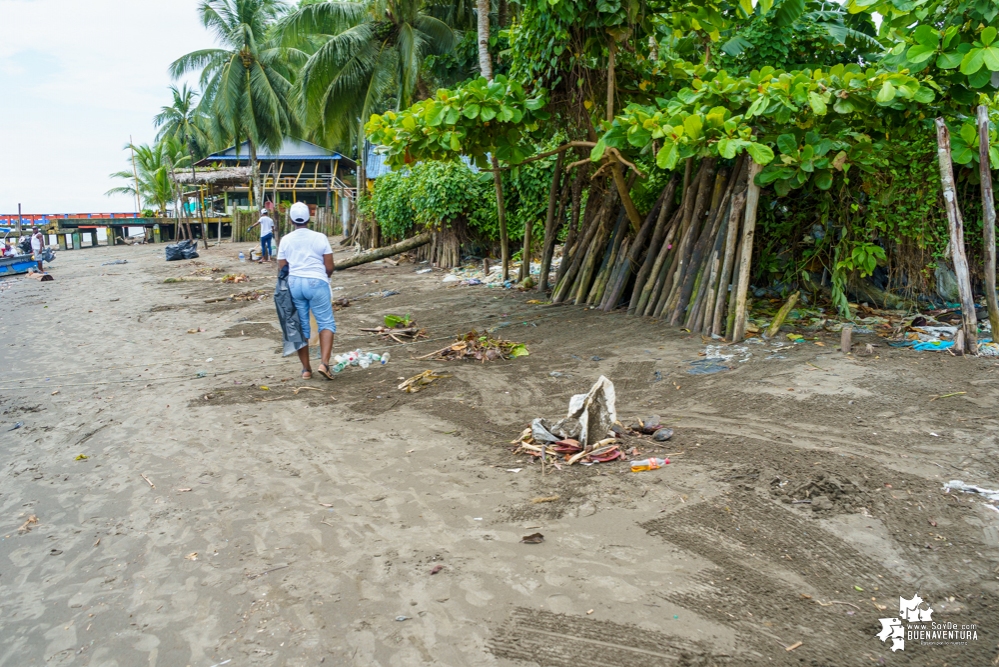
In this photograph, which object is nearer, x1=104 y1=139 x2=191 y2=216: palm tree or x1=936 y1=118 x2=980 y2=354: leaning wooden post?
x1=936 y1=118 x2=980 y2=354: leaning wooden post

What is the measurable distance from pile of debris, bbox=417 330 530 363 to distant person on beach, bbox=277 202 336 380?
1158 millimetres

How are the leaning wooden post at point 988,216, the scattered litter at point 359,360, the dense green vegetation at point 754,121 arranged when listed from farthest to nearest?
1. the scattered litter at point 359,360
2. the dense green vegetation at point 754,121
3. the leaning wooden post at point 988,216

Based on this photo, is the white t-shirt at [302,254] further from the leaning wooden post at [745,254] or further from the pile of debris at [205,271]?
the pile of debris at [205,271]

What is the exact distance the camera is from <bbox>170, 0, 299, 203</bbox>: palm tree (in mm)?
27750

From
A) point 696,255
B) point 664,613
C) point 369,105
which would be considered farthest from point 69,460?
point 369,105

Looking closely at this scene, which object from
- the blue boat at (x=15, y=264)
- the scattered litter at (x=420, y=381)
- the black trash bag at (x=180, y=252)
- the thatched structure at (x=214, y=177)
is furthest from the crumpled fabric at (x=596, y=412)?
the thatched structure at (x=214, y=177)

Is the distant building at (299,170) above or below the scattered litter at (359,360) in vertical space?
above

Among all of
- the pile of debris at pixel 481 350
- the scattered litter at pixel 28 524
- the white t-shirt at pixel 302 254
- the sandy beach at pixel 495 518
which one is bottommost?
the scattered litter at pixel 28 524

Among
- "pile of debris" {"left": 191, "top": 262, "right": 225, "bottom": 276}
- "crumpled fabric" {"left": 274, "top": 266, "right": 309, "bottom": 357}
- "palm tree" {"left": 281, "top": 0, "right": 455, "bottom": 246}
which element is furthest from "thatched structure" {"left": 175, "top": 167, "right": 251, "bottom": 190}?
"crumpled fabric" {"left": 274, "top": 266, "right": 309, "bottom": 357}

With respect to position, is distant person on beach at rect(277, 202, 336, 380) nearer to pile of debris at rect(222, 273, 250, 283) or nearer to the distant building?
pile of debris at rect(222, 273, 250, 283)

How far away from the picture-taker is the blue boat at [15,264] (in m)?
21.2

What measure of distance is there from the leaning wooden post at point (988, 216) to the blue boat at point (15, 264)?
954 inches

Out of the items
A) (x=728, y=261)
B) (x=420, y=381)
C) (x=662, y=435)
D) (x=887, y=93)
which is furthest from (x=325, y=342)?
(x=887, y=93)

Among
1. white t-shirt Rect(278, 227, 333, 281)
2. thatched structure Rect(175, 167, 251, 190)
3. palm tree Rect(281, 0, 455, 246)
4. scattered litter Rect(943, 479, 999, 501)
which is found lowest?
scattered litter Rect(943, 479, 999, 501)
